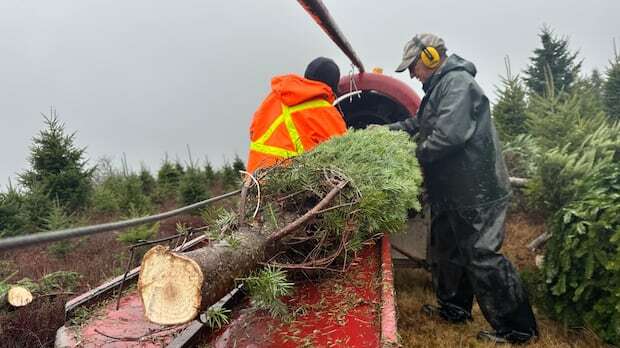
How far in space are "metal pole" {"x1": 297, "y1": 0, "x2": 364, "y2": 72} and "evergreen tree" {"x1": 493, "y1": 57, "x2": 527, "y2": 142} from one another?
5.49 m

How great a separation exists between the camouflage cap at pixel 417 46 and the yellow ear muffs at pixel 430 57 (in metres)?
0.04

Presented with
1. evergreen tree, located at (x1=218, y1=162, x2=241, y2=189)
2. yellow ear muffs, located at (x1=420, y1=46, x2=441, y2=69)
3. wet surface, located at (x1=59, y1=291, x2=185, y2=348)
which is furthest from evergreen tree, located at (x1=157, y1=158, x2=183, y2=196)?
wet surface, located at (x1=59, y1=291, x2=185, y2=348)

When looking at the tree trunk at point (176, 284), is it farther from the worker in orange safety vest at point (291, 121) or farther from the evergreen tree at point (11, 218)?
the evergreen tree at point (11, 218)

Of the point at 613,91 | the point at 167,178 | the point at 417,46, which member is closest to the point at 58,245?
the point at 167,178

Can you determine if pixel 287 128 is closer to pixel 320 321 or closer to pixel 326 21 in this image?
pixel 326 21

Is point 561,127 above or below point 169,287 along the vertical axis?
above

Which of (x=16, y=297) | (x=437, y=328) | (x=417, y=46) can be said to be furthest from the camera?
(x=16, y=297)

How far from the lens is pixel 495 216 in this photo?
330cm

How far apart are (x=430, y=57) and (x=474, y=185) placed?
4.07 ft

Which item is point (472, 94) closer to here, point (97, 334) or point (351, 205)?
point (351, 205)

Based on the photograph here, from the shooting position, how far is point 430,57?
377 centimetres

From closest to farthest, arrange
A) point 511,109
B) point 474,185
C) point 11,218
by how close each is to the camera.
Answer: point 474,185
point 11,218
point 511,109

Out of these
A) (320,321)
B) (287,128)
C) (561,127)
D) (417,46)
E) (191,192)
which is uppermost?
(191,192)

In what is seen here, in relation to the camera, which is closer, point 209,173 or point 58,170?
point 58,170
